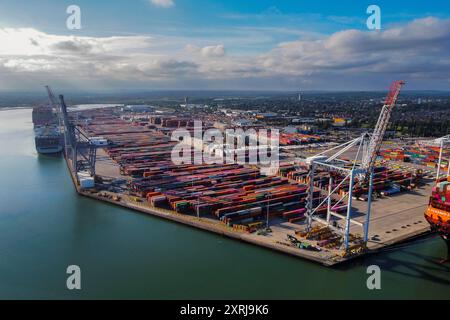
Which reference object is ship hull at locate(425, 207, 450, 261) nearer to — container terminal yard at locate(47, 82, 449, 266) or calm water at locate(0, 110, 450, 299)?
calm water at locate(0, 110, 450, 299)

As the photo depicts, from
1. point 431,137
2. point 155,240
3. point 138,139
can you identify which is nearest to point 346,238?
point 155,240

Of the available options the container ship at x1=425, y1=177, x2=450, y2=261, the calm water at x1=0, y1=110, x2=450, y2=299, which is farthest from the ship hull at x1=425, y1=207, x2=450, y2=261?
the calm water at x1=0, y1=110, x2=450, y2=299

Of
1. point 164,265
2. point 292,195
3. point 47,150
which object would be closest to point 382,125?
point 292,195

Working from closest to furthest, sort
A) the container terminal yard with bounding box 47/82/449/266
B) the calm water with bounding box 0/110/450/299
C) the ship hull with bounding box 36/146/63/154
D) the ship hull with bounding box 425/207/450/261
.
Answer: the calm water with bounding box 0/110/450/299 < the ship hull with bounding box 425/207/450/261 < the container terminal yard with bounding box 47/82/449/266 < the ship hull with bounding box 36/146/63/154

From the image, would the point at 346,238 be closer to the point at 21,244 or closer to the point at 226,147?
the point at 21,244

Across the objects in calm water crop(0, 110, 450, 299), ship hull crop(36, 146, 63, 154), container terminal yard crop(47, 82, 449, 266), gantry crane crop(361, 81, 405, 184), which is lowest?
calm water crop(0, 110, 450, 299)

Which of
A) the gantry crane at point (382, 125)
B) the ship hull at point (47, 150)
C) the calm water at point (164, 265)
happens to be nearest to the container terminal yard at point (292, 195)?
the gantry crane at point (382, 125)

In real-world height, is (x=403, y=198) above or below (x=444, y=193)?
below
